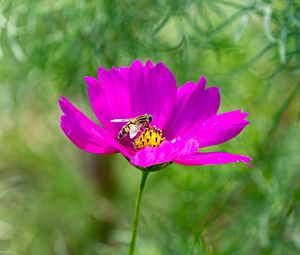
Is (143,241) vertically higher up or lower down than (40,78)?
lower down

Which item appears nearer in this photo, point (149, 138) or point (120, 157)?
point (149, 138)

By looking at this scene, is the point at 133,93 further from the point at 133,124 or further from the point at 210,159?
the point at 210,159

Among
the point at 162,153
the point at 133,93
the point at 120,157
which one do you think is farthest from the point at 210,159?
the point at 120,157

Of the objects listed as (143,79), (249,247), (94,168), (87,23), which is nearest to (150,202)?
(94,168)

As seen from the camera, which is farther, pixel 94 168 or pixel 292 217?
pixel 94 168

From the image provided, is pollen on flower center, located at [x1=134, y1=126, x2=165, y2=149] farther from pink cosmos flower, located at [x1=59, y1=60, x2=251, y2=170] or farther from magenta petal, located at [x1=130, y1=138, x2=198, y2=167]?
magenta petal, located at [x1=130, y1=138, x2=198, y2=167]

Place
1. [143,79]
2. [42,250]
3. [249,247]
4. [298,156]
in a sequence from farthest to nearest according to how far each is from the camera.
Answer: [42,250] → [298,156] → [249,247] → [143,79]

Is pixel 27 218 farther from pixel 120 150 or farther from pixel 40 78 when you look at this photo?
pixel 120 150

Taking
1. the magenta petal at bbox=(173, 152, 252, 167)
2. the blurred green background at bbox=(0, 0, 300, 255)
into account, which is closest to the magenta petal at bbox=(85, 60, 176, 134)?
the magenta petal at bbox=(173, 152, 252, 167)
